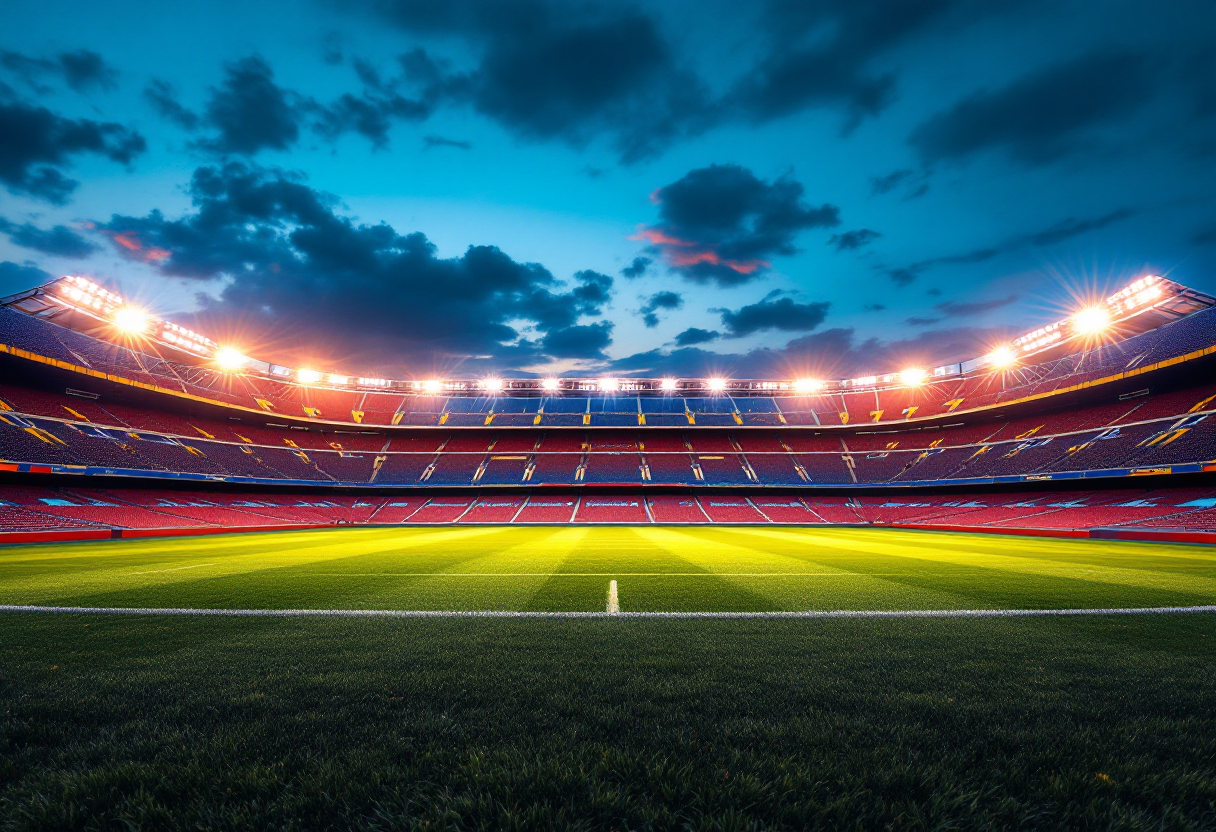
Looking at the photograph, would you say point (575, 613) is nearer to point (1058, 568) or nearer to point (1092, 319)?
point (1058, 568)

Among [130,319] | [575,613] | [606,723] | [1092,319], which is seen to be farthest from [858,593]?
[130,319]

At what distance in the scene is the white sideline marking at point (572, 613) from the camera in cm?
638

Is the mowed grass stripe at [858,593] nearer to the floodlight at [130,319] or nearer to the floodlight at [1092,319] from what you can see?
the floodlight at [1092,319]

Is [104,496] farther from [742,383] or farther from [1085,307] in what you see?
[1085,307]

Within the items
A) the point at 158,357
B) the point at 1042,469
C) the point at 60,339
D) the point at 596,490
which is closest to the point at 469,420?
the point at 596,490

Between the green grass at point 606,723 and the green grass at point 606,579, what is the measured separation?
1.26m

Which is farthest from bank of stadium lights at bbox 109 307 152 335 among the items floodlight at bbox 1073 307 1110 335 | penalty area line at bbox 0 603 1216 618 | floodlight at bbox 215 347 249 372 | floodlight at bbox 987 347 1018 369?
floodlight at bbox 987 347 1018 369

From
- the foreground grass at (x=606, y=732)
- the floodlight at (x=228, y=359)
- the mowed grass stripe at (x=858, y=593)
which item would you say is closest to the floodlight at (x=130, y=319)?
the floodlight at (x=228, y=359)

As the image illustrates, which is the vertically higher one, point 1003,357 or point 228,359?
point 228,359

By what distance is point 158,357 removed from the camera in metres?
35.8

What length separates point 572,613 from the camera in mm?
6609

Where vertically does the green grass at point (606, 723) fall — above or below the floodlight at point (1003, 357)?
below

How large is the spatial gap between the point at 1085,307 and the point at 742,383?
28.0 metres

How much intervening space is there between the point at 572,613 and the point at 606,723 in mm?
3802
